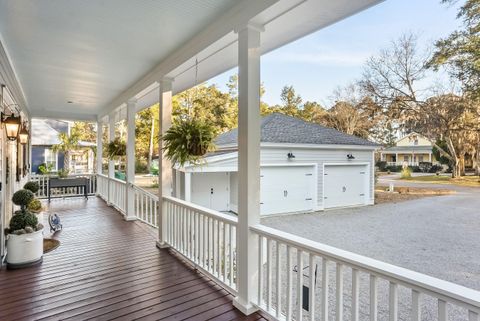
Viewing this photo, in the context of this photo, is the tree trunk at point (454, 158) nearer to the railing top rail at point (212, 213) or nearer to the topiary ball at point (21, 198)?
the railing top rail at point (212, 213)

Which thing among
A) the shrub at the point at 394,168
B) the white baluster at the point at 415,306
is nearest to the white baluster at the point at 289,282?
the white baluster at the point at 415,306

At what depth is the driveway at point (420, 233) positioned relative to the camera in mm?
2465

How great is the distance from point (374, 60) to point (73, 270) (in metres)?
4.26

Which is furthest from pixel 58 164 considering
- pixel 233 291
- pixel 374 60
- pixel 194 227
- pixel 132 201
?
pixel 374 60

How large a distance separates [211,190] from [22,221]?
5.86 meters

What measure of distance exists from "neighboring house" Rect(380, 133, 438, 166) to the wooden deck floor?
76.0 inches

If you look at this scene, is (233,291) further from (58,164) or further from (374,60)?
(58,164)

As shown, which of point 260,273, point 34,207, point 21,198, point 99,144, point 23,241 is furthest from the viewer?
point 99,144

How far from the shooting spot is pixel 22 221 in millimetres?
3729

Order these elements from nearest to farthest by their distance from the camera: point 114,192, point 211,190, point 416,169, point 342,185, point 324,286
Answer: point 324,286 → point 416,169 → point 342,185 → point 114,192 → point 211,190

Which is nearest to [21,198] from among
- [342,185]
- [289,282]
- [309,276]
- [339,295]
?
[289,282]

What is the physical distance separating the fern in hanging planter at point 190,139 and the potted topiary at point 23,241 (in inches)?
90.9

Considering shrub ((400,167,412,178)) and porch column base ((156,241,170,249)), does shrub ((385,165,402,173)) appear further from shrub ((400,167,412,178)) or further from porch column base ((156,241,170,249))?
porch column base ((156,241,170,249))

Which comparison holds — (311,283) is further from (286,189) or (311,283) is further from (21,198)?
(286,189)
